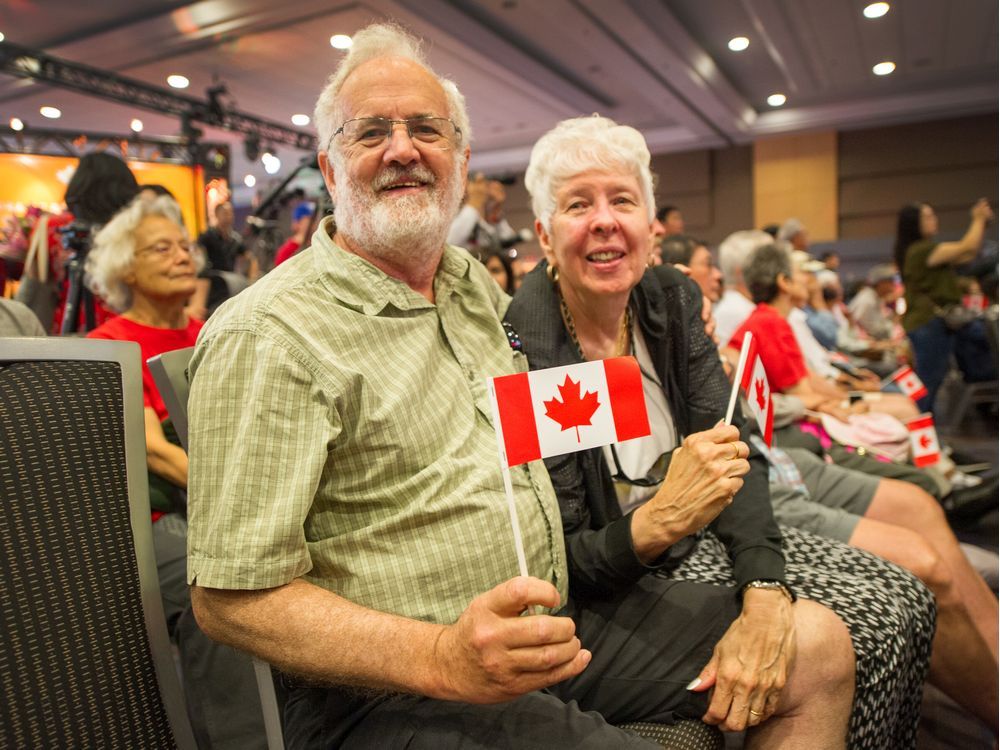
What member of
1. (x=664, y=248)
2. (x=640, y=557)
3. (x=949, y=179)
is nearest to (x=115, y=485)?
(x=640, y=557)

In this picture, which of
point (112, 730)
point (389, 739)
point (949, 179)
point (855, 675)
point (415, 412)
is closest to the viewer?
point (112, 730)

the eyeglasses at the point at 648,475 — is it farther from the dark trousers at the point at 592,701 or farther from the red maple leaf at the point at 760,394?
the red maple leaf at the point at 760,394

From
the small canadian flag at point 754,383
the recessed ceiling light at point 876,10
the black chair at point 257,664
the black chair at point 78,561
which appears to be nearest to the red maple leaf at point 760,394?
the small canadian flag at point 754,383

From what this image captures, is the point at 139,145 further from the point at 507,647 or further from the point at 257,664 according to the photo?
the point at 507,647

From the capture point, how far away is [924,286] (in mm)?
4691

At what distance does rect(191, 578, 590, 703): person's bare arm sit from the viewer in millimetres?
767

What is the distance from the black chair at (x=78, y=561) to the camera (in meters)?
0.76

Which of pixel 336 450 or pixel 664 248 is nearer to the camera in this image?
pixel 336 450

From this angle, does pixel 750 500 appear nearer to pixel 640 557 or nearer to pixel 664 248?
pixel 640 557

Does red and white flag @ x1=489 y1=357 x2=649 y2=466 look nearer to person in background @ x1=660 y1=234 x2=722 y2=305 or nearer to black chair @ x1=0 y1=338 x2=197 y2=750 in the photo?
black chair @ x1=0 y1=338 x2=197 y2=750

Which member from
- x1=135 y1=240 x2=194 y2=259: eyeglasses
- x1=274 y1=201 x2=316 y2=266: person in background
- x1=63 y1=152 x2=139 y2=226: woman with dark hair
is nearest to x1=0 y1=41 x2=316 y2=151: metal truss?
x1=274 y1=201 x2=316 y2=266: person in background

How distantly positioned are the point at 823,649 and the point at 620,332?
2.36ft

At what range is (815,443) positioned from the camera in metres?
2.32

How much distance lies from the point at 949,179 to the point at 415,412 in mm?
11631
